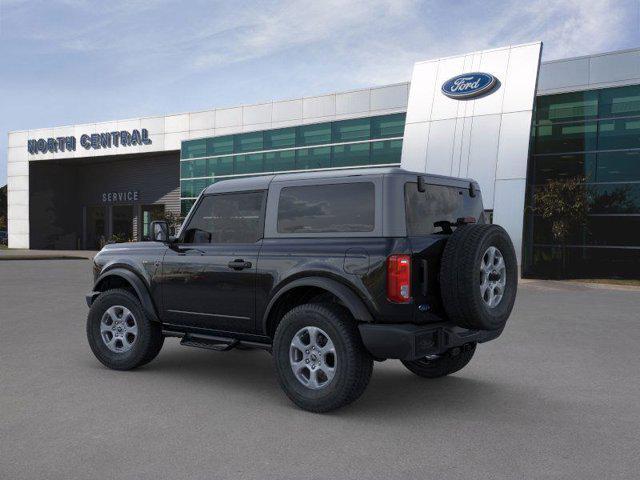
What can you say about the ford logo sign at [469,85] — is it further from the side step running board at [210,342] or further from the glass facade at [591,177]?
the side step running board at [210,342]

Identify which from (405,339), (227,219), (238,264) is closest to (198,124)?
(227,219)

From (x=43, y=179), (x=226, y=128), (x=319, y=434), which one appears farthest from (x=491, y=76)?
(x=43, y=179)

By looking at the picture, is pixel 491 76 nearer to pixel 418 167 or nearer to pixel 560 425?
pixel 418 167

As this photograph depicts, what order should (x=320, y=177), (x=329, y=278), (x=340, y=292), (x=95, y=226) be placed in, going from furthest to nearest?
(x=95, y=226), (x=320, y=177), (x=329, y=278), (x=340, y=292)

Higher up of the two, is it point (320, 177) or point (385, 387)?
point (320, 177)

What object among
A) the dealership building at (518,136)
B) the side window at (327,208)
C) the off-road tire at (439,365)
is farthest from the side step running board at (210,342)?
the dealership building at (518,136)

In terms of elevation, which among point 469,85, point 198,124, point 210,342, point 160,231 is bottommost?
point 210,342

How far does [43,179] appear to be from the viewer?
4688cm

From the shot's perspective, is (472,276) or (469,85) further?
(469,85)

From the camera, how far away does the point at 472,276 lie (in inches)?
186

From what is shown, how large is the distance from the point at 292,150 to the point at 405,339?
2878cm

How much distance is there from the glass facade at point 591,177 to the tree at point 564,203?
17cm

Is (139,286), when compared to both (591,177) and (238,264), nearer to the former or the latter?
(238,264)

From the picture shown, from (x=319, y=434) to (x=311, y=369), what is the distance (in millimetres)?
672
